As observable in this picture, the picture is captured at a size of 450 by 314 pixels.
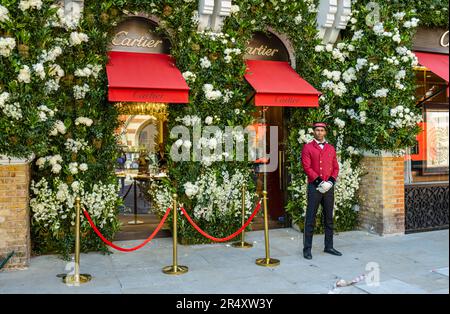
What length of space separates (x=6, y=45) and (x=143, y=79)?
6.38 feet

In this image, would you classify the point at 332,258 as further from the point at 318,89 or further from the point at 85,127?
the point at 85,127

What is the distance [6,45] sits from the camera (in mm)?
5797

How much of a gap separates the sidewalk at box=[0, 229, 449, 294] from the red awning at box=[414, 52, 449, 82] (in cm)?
316

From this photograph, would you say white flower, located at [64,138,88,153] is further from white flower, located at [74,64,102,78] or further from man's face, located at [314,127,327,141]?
man's face, located at [314,127,327,141]

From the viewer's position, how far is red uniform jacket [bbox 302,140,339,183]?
694 cm

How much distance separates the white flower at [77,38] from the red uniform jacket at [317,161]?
3765 mm

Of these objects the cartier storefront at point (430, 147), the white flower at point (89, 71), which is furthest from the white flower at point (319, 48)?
the white flower at point (89, 71)

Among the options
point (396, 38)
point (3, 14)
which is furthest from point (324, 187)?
point (3, 14)

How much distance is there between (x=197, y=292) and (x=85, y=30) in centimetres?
433

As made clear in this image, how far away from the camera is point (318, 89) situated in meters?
8.46

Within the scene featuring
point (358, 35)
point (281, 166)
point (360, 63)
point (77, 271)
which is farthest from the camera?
point (281, 166)

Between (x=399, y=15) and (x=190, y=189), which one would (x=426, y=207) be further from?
(x=190, y=189)

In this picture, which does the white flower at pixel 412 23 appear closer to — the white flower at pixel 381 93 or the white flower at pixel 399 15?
the white flower at pixel 399 15

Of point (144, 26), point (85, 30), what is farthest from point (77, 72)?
point (144, 26)
